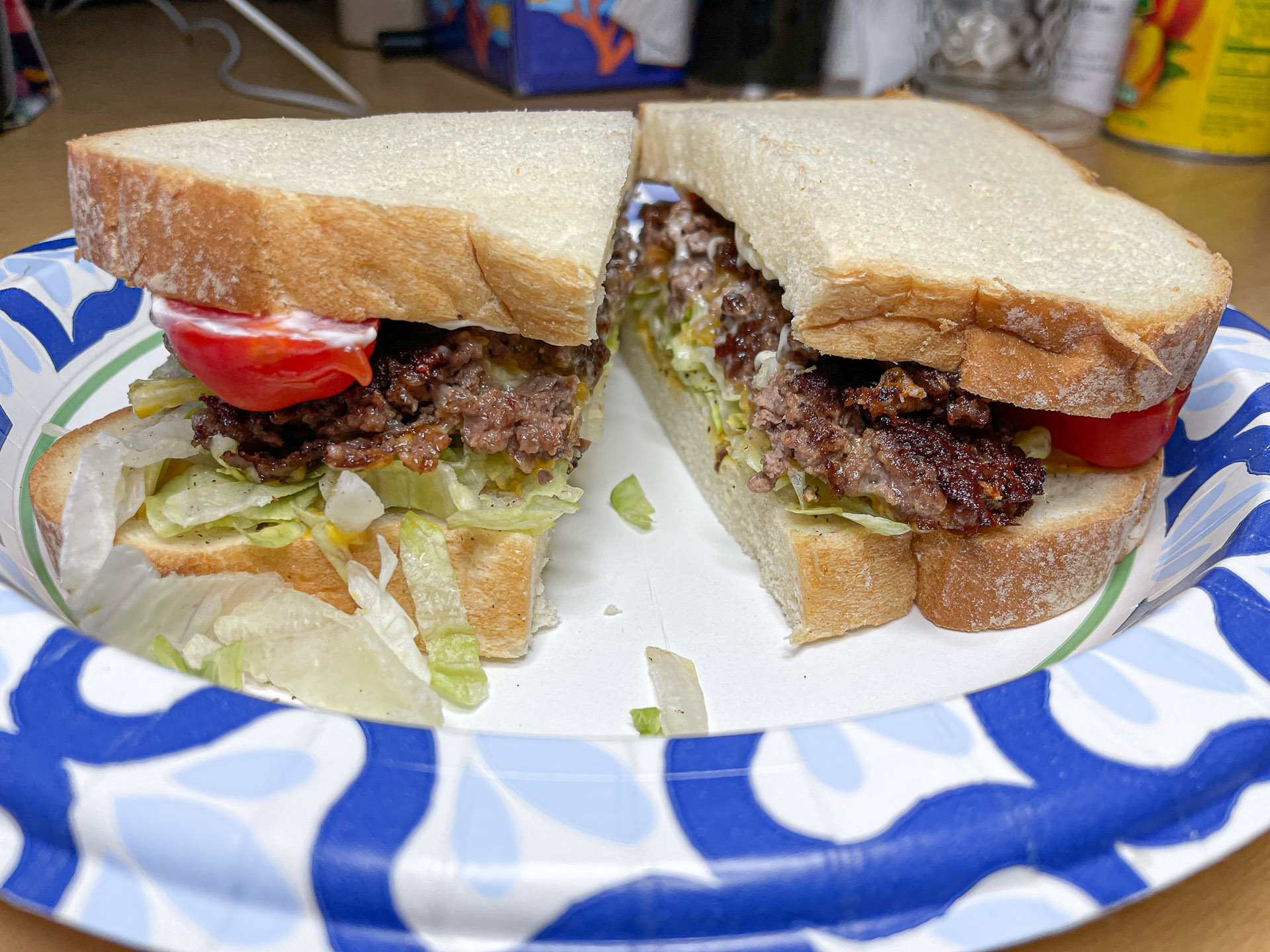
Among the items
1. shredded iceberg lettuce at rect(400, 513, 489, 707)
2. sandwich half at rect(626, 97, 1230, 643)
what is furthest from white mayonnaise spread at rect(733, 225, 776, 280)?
Result: shredded iceberg lettuce at rect(400, 513, 489, 707)

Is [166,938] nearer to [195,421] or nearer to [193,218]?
[195,421]

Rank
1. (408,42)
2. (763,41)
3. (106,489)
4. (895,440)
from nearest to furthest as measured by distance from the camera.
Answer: (106,489) → (895,440) → (763,41) → (408,42)

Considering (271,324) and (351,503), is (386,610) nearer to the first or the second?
(351,503)

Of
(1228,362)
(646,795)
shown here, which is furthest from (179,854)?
(1228,362)

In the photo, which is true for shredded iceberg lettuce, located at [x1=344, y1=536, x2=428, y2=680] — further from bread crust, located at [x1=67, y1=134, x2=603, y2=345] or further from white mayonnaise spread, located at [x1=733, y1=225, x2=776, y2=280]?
white mayonnaise spread, located at [x1=733, y1=225, x2=776, y2=280]

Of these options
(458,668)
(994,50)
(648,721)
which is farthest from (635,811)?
(994,50)

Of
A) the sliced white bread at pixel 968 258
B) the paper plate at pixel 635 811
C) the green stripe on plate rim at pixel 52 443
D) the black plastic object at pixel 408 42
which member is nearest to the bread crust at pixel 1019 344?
the sliced white bread at pixel 968 258

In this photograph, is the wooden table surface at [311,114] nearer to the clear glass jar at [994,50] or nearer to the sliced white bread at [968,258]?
the clear glass jar at [994,50]
